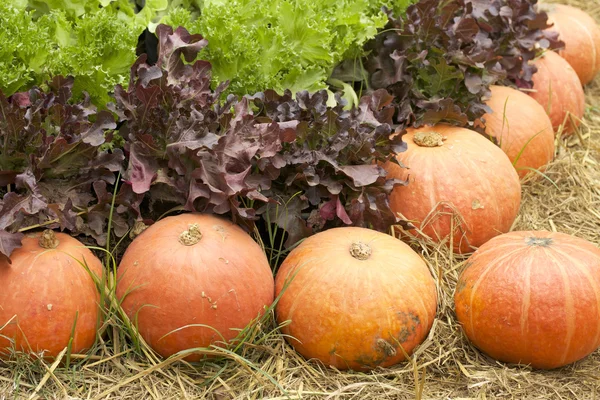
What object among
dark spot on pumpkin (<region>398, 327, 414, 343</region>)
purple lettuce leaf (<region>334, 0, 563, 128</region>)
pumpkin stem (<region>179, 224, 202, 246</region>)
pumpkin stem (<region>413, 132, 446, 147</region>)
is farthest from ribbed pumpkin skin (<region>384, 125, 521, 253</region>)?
pumpkin stem (<region>179, 224, 202, 246</region>)

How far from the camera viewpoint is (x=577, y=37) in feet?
19.0

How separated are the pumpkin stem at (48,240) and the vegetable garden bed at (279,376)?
0.42 m

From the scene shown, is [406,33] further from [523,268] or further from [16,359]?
[16,359]

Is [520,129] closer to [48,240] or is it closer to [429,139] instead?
[429,139]

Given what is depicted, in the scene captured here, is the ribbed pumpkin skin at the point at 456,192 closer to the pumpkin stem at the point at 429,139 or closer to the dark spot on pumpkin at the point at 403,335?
the pumpkin stem at the point at 429,139

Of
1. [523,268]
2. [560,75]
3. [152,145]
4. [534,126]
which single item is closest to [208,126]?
[152,145]

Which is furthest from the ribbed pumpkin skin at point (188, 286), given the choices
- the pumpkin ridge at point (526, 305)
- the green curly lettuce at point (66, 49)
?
the pumpkin ridge at point (526, 305)

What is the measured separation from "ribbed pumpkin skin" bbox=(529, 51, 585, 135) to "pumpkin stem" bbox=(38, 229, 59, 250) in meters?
3.34

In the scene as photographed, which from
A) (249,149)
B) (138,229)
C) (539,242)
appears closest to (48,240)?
(138,229)

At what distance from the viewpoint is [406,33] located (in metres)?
4.26

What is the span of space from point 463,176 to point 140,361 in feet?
6.03

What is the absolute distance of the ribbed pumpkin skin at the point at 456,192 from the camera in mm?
3811

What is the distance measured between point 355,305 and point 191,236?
73 centimetres

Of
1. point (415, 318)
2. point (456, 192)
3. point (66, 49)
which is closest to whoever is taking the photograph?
point (415, 318)
